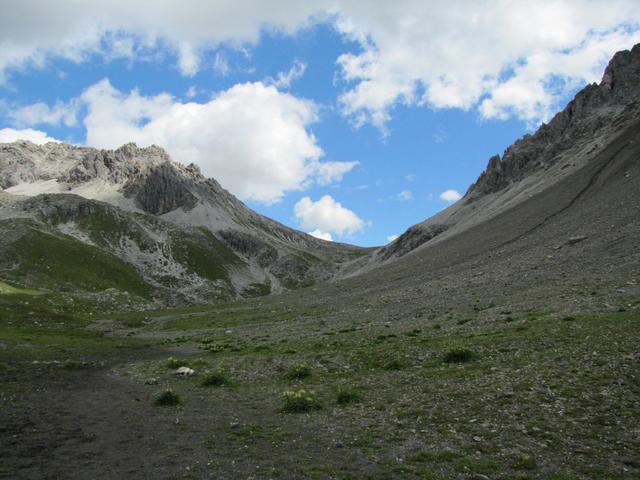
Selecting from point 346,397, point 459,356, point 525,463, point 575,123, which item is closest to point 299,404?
point 346,397

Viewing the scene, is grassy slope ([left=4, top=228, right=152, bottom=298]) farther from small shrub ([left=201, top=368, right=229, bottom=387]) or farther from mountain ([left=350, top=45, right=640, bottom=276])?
small shrub ([left=201, top=368, right=229, bottom=387])

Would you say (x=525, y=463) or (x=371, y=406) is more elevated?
(x=371, y=406)

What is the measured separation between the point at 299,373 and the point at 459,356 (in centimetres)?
974

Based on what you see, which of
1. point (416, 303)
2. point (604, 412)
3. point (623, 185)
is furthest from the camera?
point (623, 185)

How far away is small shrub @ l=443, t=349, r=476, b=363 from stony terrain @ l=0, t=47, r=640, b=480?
A: 7 centimetres

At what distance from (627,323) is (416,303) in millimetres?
29240

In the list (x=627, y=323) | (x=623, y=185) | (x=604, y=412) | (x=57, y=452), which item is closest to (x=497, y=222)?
(x=623, y=185)

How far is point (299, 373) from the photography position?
28094 mm

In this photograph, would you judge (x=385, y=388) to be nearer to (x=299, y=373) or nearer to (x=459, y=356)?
(x=459, y=356)

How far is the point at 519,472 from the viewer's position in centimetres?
1257

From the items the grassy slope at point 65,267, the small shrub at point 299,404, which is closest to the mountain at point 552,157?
the small shrub at point 299,404

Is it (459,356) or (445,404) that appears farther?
(459,356)

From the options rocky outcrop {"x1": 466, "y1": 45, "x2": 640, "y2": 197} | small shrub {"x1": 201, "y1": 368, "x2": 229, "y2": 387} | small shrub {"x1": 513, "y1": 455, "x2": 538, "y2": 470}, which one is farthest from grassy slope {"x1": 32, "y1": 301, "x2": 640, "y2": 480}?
rocky outcrop {"x1": 466, "y1": 45, "x2": 640, "y2": 197}

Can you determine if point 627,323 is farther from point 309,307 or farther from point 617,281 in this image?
point 309,307
